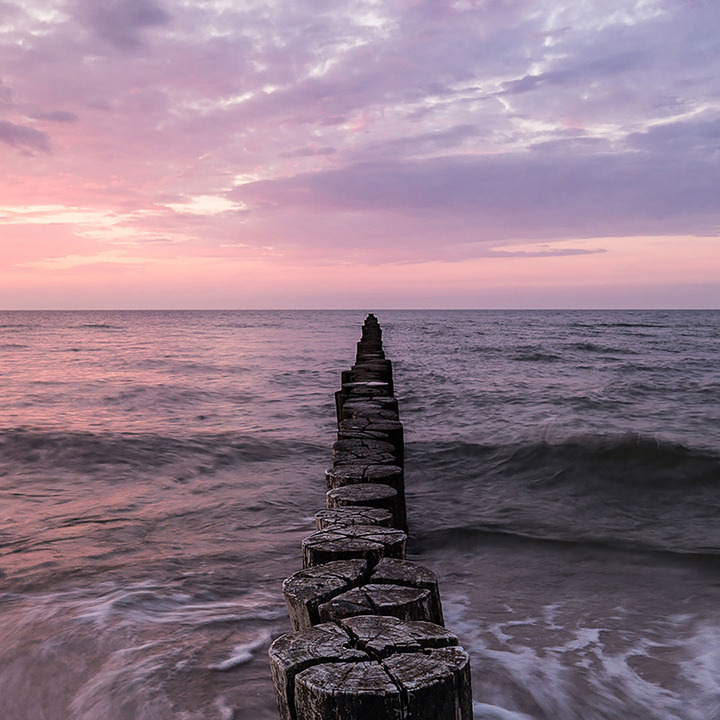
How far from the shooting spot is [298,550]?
490cm

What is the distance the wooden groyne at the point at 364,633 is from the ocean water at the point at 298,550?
1159 mm

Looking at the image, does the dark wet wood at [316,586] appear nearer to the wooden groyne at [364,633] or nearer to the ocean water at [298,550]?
the wooden groyne at [364,633]

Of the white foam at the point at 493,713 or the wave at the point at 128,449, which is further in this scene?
the wave at the point at 128,449

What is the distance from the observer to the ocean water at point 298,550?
315cm

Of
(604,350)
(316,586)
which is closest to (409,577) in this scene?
(316,586)

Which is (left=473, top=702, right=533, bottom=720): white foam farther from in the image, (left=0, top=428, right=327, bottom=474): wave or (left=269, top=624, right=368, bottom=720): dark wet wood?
(left=0, top=428, right=327, bottom=474): wave

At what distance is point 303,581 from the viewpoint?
197cm

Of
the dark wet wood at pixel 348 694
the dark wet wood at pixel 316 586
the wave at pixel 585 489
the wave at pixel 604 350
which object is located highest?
the dark wet wood at pixel 348 694

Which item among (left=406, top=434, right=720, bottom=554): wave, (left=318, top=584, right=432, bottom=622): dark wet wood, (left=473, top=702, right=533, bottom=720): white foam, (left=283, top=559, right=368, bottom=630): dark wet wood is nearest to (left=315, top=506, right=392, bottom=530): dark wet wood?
(left=283, top=559, right=368, bottom=630): dark wet wood

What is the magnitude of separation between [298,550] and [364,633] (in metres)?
3.49

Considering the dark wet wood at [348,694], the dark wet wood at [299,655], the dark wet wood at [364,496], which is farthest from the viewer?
the dark wet wood at [364,496]

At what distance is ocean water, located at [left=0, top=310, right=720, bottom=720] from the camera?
3.15 m

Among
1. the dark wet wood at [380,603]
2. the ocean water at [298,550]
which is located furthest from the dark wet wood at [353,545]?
the ocean water at [298,550]

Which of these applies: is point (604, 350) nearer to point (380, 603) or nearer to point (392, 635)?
point (380, 603)
